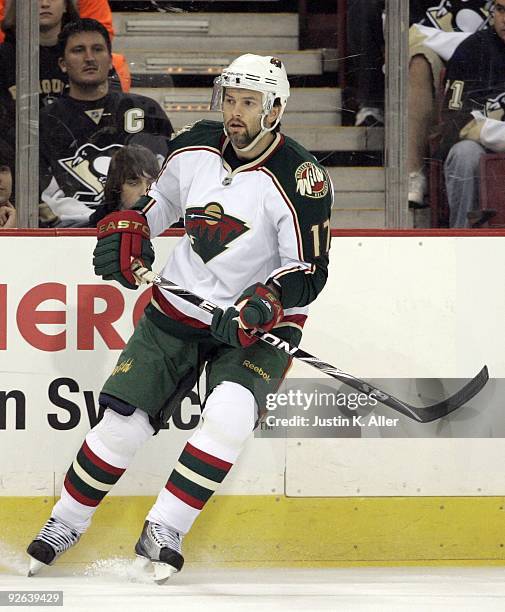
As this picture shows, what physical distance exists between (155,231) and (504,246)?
0.94 metres

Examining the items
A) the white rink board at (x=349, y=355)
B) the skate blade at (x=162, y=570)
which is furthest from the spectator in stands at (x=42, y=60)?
the skate blade at (x=162, y=570)

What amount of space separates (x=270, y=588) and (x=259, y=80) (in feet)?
3.93

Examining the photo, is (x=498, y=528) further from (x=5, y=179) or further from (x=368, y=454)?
(x=5, y=179)

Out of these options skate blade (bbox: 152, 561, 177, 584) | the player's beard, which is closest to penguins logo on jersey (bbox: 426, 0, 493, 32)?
the player's beard

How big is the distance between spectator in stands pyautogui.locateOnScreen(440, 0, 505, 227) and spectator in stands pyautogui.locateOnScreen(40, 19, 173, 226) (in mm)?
741

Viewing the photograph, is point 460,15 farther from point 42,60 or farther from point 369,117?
point 42,60

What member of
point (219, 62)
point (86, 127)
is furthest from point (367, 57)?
point (86, 127)

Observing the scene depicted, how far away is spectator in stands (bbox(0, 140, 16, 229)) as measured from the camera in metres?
3.56

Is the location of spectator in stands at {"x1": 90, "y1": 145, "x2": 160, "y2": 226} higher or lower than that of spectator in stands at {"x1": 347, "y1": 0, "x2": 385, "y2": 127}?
lower

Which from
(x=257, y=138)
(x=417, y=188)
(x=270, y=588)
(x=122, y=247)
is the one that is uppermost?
(x=257, y=138)

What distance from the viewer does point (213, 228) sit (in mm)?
3273

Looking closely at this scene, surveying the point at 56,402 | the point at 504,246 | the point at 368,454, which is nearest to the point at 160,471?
the point at 56,402

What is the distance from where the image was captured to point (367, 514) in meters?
3.61

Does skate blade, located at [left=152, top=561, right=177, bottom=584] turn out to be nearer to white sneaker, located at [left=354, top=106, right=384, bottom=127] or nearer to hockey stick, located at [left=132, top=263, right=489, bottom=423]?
hockey stick, located at [left=132, top=263, right=489, bottom=423]
